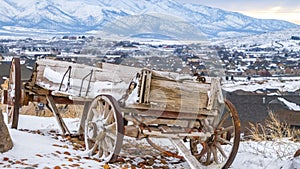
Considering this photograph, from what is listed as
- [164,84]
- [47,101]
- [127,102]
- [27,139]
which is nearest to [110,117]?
[127,102]

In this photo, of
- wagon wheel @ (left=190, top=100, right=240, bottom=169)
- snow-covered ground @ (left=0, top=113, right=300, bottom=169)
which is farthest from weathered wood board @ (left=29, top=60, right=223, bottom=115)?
snow-covered ground @ (left=0, top=113, right=300, bottom=169)

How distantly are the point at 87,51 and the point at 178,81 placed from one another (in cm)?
190

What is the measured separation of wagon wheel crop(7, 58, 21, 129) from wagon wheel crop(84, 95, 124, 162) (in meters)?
1.54

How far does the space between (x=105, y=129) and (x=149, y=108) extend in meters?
0.65

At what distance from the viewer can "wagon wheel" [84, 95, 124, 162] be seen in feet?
16.3

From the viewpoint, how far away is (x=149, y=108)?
4941 millimetres

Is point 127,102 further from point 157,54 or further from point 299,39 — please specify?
point 299,39

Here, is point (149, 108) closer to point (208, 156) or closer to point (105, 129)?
point (105, 129)

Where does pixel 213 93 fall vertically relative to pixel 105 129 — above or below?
above

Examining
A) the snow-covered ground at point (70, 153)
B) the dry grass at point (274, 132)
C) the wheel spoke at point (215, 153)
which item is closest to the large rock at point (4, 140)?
the snow-covered ground at point (70, 153)

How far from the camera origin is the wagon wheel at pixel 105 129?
16.3 feet

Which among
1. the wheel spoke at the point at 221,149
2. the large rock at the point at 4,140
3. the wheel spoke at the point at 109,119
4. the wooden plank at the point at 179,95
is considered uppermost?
the wooden plank at the point at 179,95

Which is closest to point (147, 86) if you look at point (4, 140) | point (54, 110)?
point (4, 140)

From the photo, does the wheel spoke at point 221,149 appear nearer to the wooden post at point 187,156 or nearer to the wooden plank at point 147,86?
the wooden post at point 187,156
